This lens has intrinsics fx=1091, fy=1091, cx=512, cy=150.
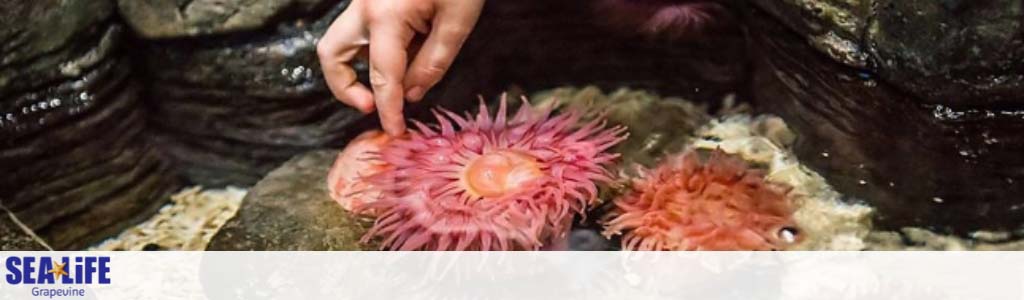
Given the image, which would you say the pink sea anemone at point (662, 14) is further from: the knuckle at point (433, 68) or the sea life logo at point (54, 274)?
the sea life logo at point (54, 274)

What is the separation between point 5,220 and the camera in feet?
4.94

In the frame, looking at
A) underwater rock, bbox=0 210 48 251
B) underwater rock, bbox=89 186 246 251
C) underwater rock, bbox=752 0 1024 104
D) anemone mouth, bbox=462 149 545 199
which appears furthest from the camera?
underwater rock, bbox=89 186 246 251

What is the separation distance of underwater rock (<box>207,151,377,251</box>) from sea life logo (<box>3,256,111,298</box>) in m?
0.16

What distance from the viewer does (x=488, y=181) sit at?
1318 mm

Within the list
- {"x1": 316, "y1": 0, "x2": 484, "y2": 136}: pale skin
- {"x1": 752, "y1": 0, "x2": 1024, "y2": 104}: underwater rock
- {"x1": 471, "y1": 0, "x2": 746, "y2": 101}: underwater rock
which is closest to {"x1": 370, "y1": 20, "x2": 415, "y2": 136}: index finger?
{"x1": 316, "y1": 0, "x2": 484, "y2": 136}: pale skin

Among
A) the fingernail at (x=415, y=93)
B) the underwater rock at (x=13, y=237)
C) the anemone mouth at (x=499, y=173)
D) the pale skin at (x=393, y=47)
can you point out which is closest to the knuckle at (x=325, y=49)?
the pale skin at (x=393, y=47)

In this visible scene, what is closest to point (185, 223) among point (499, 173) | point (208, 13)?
point (208, 13)

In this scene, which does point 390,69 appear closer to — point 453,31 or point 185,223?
point 453,31

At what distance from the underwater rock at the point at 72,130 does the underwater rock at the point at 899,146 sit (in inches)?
36.0

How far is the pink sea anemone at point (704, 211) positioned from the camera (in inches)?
49.6

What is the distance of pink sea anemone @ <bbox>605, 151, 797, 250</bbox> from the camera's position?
4.13 ft

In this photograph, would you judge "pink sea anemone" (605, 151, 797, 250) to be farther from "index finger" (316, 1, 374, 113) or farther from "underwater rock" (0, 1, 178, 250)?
"underwater rock" (0, 1, 178, 250)

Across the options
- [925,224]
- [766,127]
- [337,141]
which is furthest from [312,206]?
[925,224]

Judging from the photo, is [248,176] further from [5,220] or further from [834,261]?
[834,261]
